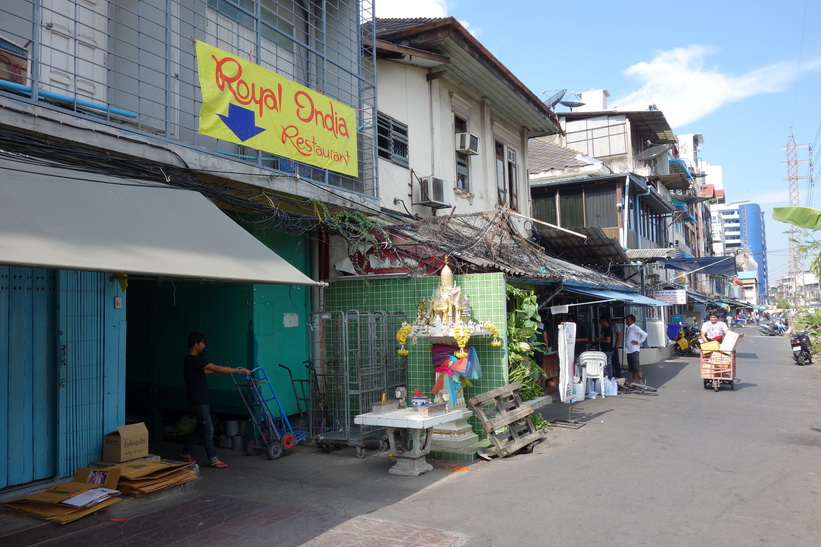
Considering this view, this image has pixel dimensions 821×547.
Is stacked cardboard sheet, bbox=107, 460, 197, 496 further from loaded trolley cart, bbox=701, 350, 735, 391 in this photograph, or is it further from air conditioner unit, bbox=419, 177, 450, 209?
loaded trolley cart, bbox=701, 350, 735, 391

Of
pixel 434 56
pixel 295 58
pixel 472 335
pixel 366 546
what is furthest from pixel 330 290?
pixel 366 546

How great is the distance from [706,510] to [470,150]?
912 centimetres

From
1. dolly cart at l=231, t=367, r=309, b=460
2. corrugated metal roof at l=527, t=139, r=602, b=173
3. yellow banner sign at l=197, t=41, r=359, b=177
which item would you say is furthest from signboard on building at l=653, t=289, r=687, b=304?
dolly cart at l=231, t=367, r=309, b=460

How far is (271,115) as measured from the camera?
7676 millimetres

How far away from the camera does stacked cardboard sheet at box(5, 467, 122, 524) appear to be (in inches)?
211

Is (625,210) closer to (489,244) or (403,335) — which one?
(489,244)

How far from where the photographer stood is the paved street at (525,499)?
16.4ft

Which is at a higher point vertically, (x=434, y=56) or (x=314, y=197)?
(x=434, y=56)

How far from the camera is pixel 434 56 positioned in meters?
11.0

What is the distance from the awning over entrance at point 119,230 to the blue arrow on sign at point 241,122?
1054mm

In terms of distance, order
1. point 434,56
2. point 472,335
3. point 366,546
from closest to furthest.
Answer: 1. point 366,546
2. point 472,335
3. point 434,56

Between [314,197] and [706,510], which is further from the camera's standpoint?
[314,197]

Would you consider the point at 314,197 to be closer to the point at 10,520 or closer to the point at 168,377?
the point at 168,377

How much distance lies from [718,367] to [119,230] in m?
13.3
